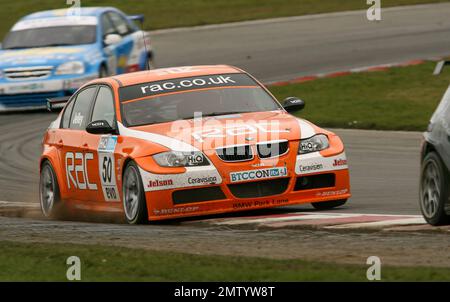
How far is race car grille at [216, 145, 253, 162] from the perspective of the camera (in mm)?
11578

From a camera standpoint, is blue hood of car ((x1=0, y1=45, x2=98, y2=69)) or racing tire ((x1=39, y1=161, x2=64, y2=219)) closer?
racing tire ((x1=39, y1=161, x2=64, y2=219))

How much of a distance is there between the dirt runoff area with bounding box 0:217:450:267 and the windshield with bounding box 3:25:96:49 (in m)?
11.6

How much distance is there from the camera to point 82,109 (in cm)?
1355

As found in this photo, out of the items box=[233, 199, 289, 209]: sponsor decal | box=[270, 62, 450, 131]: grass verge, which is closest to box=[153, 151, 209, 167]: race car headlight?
box=[233, 199, 289, 209]: sponsor decal

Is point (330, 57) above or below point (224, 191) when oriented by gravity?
below

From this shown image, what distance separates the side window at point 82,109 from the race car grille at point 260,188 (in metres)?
2.29

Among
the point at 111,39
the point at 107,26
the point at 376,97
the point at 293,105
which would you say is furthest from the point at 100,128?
the point at 107,26

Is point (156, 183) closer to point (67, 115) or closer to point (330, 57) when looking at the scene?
point (67, 115)

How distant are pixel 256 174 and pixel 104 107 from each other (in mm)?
2127

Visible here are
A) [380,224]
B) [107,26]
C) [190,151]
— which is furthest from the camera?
[107,26]

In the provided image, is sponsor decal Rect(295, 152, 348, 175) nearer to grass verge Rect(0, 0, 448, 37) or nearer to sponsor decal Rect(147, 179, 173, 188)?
sponsor decal Rect(147, 179, 173, 188)

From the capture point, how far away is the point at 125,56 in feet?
77.7
